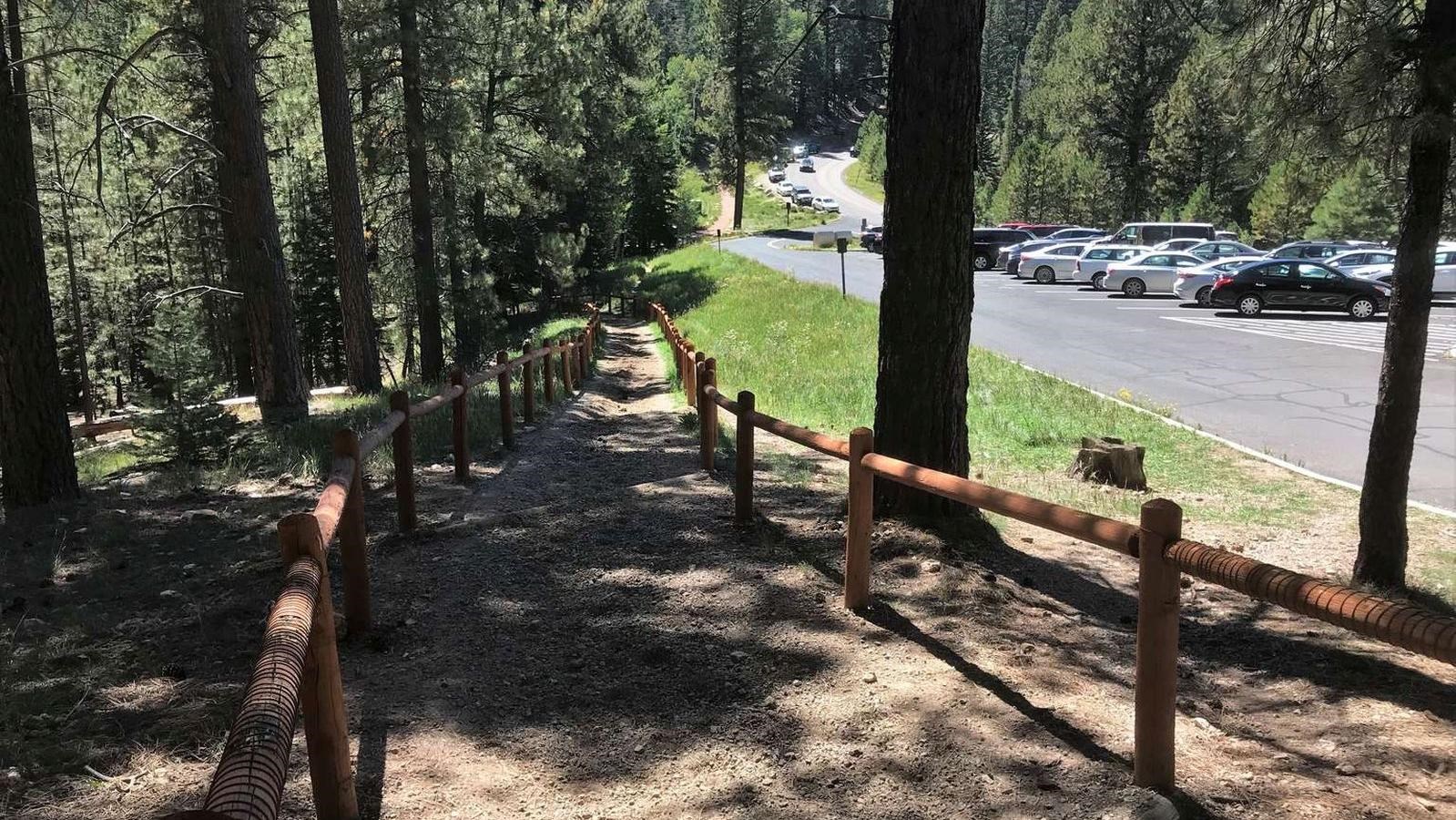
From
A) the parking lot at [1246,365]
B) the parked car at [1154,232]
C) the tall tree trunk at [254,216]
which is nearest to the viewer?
the parking lot at [1246,365]

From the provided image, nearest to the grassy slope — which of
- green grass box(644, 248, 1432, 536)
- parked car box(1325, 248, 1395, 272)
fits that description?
green grass box(644, 248, 1432, 536)

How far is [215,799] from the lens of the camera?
1.53 metres

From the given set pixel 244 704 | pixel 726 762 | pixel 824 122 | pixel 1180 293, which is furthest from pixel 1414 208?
pixel 824 122

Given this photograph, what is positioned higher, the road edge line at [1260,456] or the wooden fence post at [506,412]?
the wooden fence post at [506,412]

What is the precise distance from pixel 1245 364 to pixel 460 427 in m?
14.6

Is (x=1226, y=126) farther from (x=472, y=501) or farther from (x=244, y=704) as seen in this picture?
(x=244, y=704)

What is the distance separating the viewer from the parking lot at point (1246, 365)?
1117cm

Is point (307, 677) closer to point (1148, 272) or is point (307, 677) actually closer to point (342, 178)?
point (342, 178)

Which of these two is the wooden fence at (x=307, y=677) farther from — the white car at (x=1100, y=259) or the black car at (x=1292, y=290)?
the white car at (x=1100, y=259)

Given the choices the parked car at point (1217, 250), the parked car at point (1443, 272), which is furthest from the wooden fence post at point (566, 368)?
the parked car at point (1217, 250)

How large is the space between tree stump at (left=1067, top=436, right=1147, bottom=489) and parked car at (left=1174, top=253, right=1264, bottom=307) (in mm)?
19814

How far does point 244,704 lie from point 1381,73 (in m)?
6.70

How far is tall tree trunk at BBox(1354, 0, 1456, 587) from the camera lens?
542 cm

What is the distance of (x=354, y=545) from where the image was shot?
442 cm
